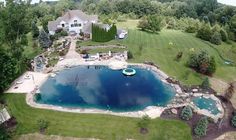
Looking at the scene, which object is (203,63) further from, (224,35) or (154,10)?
(154,10)

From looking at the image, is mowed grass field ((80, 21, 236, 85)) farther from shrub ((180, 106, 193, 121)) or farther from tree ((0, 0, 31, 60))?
tree ((0, 0, 31, 60))

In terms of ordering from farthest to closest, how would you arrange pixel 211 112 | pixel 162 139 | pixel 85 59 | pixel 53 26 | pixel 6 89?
pixel 53 26 → pixel 85 59 → pixel 6 89 → pixel 211 112 → pixel 162 139

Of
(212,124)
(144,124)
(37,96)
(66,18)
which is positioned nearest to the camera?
(144,124)

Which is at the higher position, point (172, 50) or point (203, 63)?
point (203, 63)

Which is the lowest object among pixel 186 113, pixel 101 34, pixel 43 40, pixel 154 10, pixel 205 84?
pixel 186 113

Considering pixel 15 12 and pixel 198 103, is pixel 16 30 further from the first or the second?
pixel 198 103

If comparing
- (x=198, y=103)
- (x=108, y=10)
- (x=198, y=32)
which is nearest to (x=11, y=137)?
(x=198, y=103)

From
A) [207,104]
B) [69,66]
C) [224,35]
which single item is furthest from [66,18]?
[207,104]

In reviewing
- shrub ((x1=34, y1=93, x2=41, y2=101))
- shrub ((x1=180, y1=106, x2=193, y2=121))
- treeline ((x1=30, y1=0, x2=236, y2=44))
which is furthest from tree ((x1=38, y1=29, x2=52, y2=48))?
shrub ((x1=180, y1=106, x2=193, y2=121))
